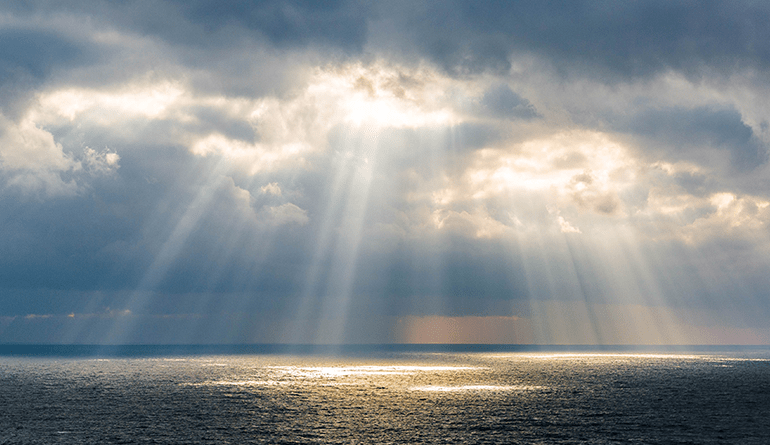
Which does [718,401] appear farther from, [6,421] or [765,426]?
[6,421]

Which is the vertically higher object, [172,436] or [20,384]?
[20,384]

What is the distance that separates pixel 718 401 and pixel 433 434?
5702 cm

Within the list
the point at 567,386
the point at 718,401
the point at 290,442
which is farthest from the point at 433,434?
the point at 567,386

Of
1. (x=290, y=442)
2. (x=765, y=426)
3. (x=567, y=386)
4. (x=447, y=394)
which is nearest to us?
(x=290, y=442)

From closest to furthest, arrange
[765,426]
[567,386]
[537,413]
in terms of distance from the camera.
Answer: [765,426]
[537,413]
[567,386]

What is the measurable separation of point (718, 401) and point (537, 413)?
1395 inches

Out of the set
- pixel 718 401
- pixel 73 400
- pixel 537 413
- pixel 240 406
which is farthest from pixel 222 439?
pixel 718 401

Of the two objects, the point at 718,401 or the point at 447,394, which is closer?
the point at 718,401

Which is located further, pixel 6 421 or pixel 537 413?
pixel 537 413

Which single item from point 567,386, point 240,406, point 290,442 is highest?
point 567,386

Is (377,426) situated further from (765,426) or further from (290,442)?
(765,426)

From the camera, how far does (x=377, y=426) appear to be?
66.4 m

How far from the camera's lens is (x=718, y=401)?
305 ft

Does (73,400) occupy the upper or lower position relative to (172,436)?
upper
